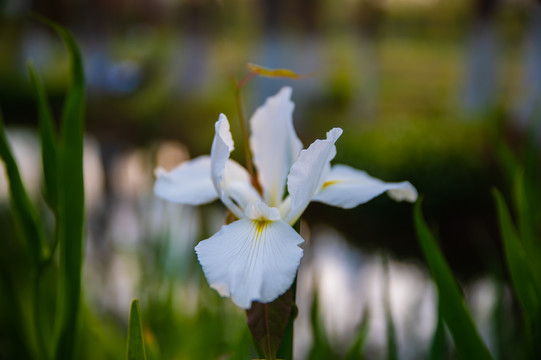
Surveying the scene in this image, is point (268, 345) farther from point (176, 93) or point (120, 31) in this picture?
point (120, 31)

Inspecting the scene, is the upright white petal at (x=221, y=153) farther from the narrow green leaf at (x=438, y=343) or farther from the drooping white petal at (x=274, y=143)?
the narrow green leaf at (x=438, y=343)

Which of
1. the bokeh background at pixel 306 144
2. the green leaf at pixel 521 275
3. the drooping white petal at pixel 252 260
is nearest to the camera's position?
the drooping white petal at pixel 252 260

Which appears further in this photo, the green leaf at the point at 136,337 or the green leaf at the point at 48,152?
the green leaf at the point at 48,152

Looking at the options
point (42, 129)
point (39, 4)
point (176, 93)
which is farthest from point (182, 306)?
point (39, 4)

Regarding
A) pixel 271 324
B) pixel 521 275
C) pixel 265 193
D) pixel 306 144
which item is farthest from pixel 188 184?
pixel 306 144

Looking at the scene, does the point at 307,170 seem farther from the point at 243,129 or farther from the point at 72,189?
the point at 72,189

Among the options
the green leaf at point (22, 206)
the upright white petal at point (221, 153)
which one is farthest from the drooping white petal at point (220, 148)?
the green leaf at point (22, 206)

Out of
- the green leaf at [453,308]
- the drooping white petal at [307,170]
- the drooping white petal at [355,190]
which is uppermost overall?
the drooping white petal at [307,170]
